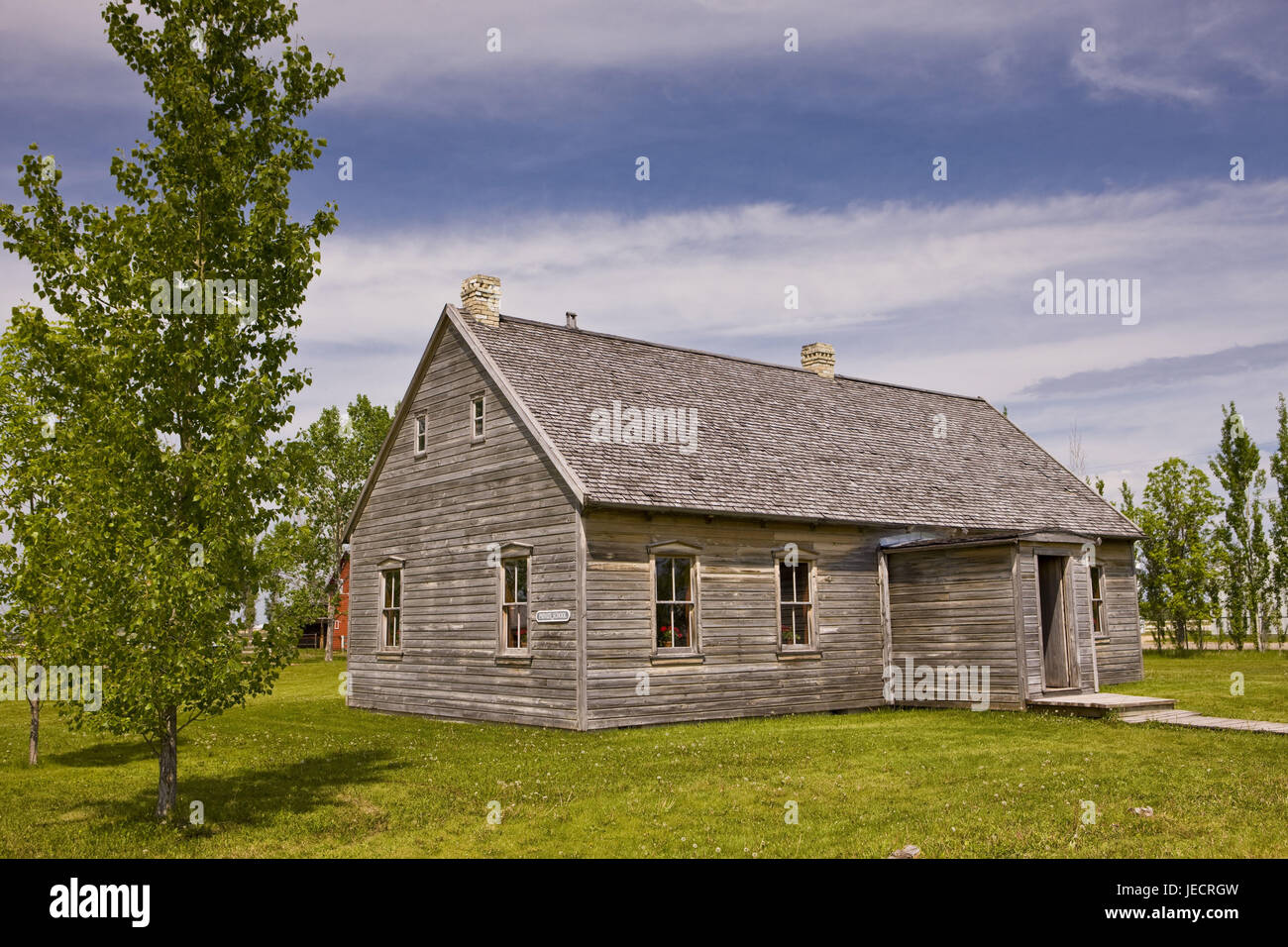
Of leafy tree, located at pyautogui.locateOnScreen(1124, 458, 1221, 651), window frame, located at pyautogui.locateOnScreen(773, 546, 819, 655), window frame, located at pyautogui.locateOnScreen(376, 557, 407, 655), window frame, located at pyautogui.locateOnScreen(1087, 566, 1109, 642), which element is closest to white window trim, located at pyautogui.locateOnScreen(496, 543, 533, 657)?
window frame, located at pyautogui.locateOnScreen(376, 557, 407, 655)

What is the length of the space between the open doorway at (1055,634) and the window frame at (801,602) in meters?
5.05

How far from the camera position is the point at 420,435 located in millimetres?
23906

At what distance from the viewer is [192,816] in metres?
10.8

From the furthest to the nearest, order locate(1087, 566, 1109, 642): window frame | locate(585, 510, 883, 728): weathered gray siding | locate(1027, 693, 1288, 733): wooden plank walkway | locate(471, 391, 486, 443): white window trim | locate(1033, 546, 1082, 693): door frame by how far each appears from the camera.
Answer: locate(1087, 566, 1109, 642): window frame, locate(1033, 546, 1082, 693): door frame, locate(471, 391, 486, 443): white window trim, locate(585, 510, 883, 728): weathered gray siding, locate(1027, 693, 1288, 733): wooden plank walkway

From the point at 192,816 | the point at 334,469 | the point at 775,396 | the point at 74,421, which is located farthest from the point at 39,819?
the point at 334,469

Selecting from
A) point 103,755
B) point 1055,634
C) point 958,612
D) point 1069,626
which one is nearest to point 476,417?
point 103,755

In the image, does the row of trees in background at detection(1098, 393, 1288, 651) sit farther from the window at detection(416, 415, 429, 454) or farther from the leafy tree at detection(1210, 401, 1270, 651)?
the window at detection(416, 415, 429, 454)

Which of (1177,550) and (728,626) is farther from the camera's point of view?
(1177,550)

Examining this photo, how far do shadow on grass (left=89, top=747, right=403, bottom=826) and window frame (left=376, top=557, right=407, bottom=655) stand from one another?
312 inches

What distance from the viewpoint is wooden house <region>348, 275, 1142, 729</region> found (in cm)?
1934

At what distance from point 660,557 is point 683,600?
1009 millimetres
